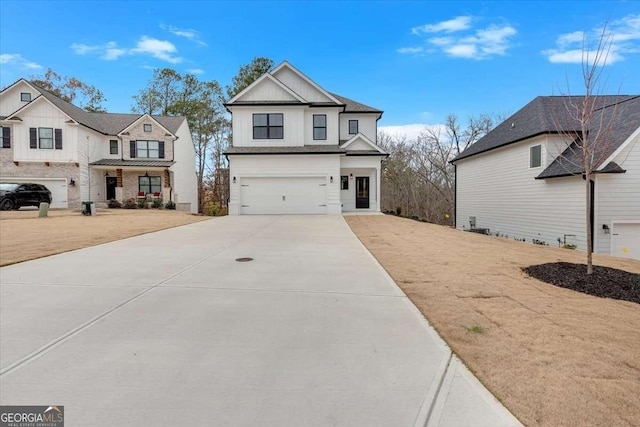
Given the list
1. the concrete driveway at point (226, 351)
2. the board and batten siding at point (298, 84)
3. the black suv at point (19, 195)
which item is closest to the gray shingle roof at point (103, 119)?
A: the black suv at point (19, 195)

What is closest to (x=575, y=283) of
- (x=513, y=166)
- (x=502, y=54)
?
(x=513, y=166)

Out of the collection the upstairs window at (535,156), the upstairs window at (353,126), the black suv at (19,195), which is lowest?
the black suv at (19,195)

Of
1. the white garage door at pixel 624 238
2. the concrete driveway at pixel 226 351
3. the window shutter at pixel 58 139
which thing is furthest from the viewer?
the window shutter at pixel 58 139

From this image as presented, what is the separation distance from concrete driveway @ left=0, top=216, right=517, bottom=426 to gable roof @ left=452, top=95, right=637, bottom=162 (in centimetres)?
1426

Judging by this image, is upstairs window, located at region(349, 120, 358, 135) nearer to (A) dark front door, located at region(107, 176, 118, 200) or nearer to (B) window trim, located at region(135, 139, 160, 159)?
A: (B) window trim, located at region(135, 139, 160, 159)

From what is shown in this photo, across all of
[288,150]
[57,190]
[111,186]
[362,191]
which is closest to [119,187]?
[111,186]

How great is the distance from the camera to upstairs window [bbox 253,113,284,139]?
22.0 meters

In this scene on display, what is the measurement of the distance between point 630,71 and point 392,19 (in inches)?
484

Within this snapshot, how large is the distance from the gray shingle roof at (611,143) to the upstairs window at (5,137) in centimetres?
3391

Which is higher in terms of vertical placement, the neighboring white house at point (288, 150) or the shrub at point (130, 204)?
the neighboring white house at point (288, 150)

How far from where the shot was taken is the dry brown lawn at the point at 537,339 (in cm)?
249

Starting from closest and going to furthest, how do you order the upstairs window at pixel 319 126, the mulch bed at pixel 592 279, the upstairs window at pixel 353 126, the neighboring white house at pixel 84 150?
the mulch bed at pixel 592 279 < the upstairs window at pixel 319 126 < the neighboring white house at pixel 84 150 < the upstairs window at pixel 353 126

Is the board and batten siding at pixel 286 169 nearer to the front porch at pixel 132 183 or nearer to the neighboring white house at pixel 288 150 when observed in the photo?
the neighboring white house at pixel 288 150

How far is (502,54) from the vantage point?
19453 millimetres
